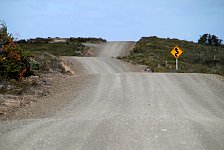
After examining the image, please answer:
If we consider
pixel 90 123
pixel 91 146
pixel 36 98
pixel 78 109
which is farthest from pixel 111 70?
pixel 91 146

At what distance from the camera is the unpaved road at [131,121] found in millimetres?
8945

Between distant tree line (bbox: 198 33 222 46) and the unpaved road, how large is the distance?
202 feet

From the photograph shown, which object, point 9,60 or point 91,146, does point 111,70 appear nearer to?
point 9,60

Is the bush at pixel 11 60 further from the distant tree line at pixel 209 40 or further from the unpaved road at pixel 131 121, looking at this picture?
the distant tree line at pixel 209 40

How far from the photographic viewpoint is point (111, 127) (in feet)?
34.3

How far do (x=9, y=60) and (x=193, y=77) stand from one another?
9.66 m

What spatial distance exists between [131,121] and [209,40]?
71.6 metres

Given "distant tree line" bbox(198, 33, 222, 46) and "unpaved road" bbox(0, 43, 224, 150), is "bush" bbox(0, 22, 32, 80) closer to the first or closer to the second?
"unpaved road" bbox(0, 43, 224, 150)

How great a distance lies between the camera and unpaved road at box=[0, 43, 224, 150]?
895 centimetres

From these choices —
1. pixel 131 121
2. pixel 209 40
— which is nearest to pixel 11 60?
pixel 131 121

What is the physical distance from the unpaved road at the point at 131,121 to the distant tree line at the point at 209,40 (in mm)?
61471

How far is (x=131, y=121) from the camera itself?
11.3 m

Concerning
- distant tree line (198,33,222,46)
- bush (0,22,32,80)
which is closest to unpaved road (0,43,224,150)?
bush (0,22,32,80)

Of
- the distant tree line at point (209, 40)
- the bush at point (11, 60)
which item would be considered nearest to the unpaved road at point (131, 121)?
the bush at point (11, 60)
